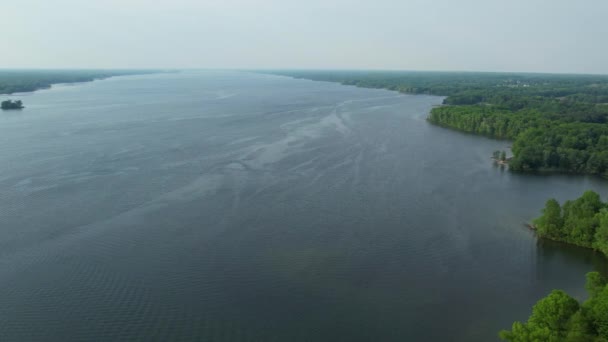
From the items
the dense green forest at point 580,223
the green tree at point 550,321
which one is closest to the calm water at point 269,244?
the dense green forest at point 580,223

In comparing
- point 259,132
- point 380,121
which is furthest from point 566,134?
point 259,132

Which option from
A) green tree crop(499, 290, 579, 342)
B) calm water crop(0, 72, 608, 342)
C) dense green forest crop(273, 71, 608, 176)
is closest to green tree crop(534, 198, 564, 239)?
calm water crop(0, 72, 608, 342)

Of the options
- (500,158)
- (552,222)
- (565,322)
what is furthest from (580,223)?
(500,158)

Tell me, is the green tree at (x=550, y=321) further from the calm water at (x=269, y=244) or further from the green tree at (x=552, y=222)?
the green tree at (x=552, y=222)

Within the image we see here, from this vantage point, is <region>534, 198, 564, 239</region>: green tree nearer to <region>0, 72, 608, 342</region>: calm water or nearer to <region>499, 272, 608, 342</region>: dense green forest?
<region>0, 72, 608, 342</region>: calm water

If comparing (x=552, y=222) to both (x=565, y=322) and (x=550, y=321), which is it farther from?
(x=550, y=321)

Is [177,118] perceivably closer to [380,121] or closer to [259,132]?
[259,132]
